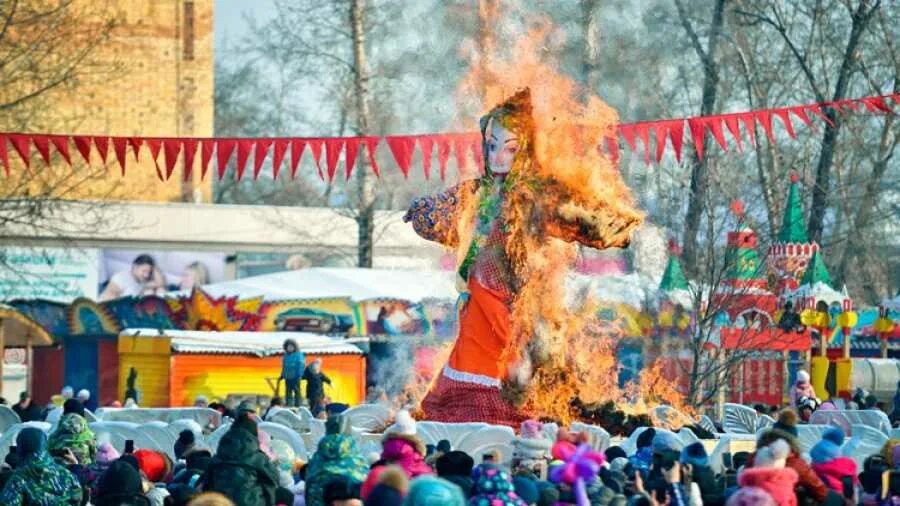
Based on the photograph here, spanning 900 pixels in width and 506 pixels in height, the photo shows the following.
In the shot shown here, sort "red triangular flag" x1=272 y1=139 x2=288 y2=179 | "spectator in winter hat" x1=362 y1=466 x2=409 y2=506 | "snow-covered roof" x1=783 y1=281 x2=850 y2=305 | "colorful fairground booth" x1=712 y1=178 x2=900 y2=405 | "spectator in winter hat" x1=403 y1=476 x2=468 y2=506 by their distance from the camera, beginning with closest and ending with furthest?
1. "spectator in winter hat" x1=403 y1=476 x2=468 y2=506
2. "spectator in winter hat" x1=362 y1=466 x2=409 y2=506
3. "red triangular flag" x1=272 y1=139 x2=288 y2=179
4. "colorful fairground booth" x1=712 y1=178 x2=900 y2=405
5. "snow-covered roof" x1=783 y1=281 x2=850 y2=305

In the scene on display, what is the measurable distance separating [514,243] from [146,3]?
28.4m

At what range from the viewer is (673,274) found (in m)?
25.6

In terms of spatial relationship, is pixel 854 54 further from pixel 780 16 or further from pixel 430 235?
pixel 430 235

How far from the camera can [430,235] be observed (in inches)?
629

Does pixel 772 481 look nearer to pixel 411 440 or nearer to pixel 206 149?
pixel 411 440

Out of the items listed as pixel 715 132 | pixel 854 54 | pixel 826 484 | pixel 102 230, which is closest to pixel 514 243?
pixel 715 132

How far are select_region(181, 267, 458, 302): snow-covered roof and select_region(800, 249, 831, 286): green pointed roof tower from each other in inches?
228

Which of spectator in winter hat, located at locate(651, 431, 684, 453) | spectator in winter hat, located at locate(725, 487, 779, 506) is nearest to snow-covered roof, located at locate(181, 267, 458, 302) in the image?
spectator in winter hat, located at locate(651, 431, 684, 453)

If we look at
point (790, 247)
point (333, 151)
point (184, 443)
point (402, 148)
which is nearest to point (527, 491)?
point (184, 443)

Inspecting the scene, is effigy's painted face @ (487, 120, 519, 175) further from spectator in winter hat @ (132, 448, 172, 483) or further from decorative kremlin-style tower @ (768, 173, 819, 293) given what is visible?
decorative kremlin-style tower @ (768, 173, 819, 293)

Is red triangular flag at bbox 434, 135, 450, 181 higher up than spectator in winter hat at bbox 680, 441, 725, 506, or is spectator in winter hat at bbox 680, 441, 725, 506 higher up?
red triangular flag at bbox 434, 135, 450, 181

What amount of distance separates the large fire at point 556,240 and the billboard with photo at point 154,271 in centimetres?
2299

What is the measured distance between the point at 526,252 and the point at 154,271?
80.6 ft

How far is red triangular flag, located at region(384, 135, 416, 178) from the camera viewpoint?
59.6 ft
